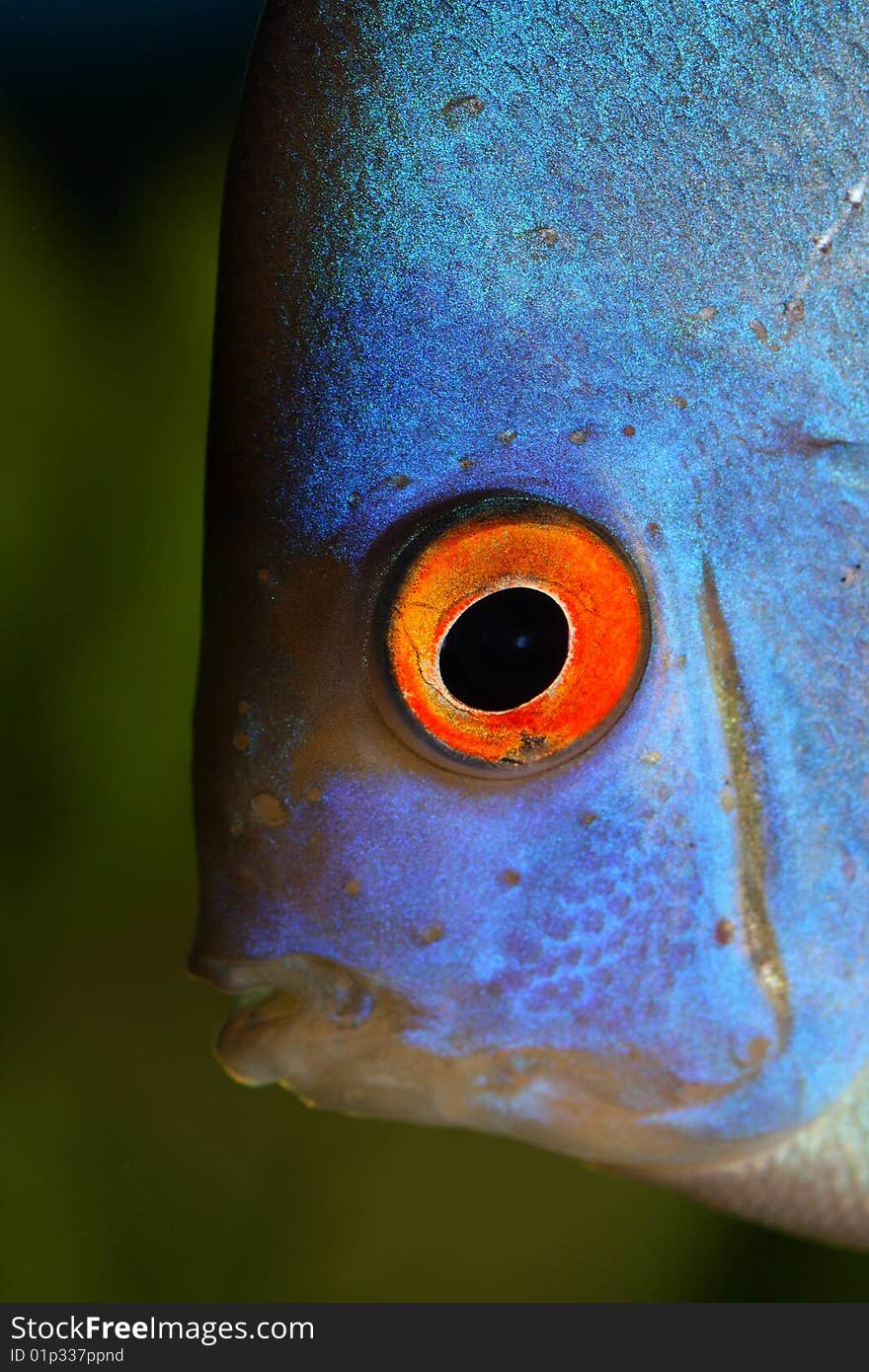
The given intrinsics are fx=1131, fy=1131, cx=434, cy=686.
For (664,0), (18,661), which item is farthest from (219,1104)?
(664,0)

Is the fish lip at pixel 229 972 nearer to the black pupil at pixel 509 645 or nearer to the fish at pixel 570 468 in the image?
the fish at pixel 570 468

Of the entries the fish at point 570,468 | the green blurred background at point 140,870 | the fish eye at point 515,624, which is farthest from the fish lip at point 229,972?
the green blurred background at point 140,870

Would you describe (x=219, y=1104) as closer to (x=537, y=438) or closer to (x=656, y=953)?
(x=656, y=953)

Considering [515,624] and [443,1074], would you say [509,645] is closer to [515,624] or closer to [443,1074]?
[515,624]

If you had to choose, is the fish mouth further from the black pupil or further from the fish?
the black pupil

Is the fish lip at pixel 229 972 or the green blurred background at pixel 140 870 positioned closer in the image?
the fish lip at pixel 229 972

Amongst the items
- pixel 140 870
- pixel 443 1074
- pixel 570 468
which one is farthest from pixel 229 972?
pixel 140 870
